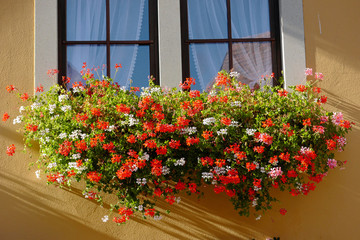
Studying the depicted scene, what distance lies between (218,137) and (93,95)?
126 centimetres

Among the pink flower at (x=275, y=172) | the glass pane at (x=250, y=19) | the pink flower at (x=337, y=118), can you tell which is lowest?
the pink flower at (x=275, y=172)

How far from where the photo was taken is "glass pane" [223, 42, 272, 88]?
17.5ft

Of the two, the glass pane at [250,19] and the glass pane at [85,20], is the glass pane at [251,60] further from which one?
the glass pane at [85,20]

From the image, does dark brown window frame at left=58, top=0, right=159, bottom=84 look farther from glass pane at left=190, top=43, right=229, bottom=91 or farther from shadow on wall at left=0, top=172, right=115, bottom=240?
shadow on wall at left=0, top=172, right=115, bottom=240

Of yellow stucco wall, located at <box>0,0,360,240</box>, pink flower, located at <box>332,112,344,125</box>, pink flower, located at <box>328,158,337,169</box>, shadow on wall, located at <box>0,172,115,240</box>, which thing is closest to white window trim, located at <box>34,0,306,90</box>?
yellow stucco wall, located at <box>0,0,360,240</box>

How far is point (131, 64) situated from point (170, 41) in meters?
0.51

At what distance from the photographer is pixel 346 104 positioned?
5102 millimetres

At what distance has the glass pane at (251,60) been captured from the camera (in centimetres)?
532

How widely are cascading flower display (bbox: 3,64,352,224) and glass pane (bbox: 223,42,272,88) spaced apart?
60 centimetres

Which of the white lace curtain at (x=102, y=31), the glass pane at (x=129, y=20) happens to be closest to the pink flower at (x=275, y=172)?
the white lace curtain at (x=102, y=31)

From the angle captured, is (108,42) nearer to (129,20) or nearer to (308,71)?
(129,20)

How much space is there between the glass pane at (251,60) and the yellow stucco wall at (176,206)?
455 millimetres

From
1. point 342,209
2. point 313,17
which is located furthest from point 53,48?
point 342,209

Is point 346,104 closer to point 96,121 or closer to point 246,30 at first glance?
point 246,30
